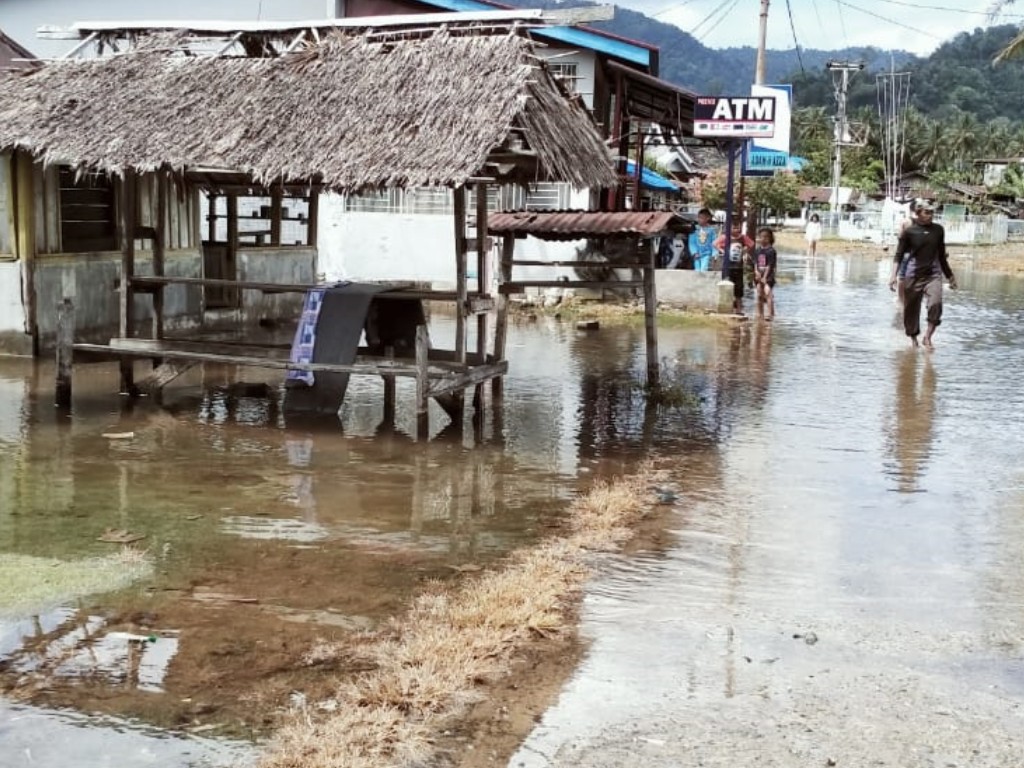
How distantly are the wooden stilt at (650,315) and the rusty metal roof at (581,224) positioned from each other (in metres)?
0.56

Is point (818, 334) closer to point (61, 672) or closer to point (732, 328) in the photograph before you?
point (732, 328)

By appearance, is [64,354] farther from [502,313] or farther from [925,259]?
[925,259]

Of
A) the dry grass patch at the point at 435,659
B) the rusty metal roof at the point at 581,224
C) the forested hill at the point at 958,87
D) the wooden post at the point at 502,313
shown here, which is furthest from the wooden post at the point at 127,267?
the forested hill at the point at 958,87

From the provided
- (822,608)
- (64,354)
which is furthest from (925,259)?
(64,354)

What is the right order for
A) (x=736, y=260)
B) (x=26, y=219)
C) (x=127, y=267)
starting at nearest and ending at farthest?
(x=127, y=267)
(x=26, y=219)
(x=736, y=260)

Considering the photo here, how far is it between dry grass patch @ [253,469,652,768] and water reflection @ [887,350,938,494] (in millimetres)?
3089

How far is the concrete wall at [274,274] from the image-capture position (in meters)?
16.7

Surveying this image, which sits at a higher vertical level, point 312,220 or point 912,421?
point 312,220

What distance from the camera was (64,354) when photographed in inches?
400

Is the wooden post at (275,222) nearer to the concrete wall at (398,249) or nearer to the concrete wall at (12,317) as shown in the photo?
the concrete wall at (398,249)

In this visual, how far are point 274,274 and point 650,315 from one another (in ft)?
25.6

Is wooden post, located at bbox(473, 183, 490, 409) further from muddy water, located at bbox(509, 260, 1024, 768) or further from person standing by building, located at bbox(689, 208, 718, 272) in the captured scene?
person standing by building, located at bbox(689, 208, 718, 272)

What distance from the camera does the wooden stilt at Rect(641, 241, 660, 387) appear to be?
11.1m

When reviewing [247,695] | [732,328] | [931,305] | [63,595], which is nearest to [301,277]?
[732,328]
